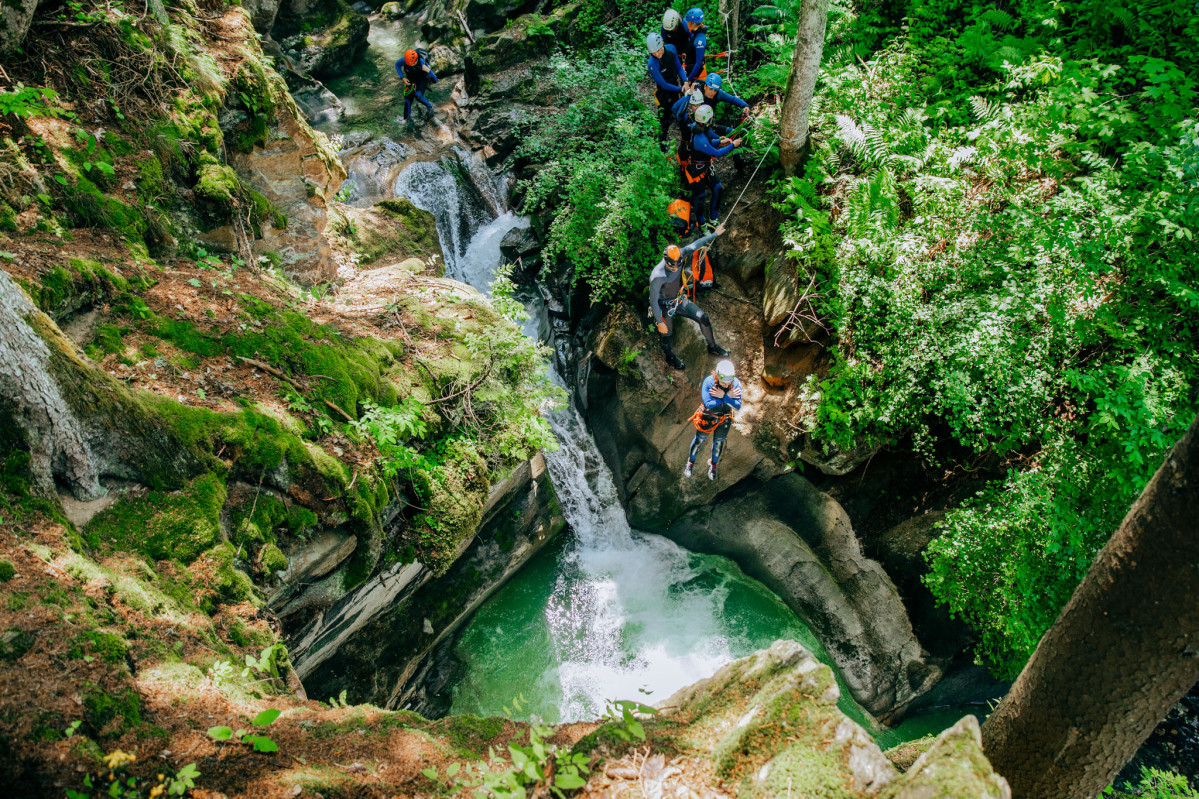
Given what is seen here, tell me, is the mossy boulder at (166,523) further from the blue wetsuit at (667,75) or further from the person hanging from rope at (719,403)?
the blue wetsuit at (667,75)

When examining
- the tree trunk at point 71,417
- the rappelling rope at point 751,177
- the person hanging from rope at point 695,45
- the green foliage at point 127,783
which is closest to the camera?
the green foliage at point 127,783

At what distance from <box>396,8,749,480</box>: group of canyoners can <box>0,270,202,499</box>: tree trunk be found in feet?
19.5

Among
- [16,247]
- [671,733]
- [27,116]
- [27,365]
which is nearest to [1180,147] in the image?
[671,733]

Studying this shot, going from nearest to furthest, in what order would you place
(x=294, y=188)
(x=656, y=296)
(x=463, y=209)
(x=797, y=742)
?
(x=797, y=742) → (x=656, y=296) → (x=294, y=188) → (x=463, y=209)

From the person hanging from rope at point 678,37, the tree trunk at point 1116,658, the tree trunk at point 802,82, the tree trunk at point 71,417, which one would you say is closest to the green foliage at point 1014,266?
the tree trunk at point 802,82

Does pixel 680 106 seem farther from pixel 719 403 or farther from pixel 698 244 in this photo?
pixel 719 403

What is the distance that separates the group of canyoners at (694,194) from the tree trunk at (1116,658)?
467 centimetres

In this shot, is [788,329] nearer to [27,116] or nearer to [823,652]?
[823,652]

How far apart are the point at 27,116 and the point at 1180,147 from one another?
1128 cm

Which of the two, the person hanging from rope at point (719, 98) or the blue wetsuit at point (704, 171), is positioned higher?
the person hanging from rope at point (719, 98)

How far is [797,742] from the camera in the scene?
10.4ft

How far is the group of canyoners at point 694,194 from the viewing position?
26.3ft

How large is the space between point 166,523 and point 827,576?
8713 mm

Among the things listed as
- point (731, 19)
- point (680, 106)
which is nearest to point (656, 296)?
→ point (680, 106)
